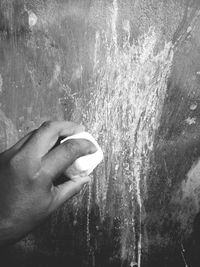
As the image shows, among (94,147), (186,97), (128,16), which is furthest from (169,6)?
(94,147)

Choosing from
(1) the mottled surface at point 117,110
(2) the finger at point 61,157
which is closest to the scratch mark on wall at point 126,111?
(1) the mottled surface at point 117,110

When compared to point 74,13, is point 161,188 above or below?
below

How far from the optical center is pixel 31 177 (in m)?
0.98

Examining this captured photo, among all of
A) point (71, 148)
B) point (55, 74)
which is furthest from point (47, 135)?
point (55, 74)

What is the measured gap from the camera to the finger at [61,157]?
39.1 inches

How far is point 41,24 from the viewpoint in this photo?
5.13 feet

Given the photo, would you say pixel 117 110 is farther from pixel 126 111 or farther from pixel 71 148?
pixel 71 148

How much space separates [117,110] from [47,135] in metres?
0.65

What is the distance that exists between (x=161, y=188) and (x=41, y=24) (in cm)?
92

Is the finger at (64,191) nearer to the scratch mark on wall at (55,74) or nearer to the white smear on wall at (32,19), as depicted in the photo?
the scratch mark on wall at (55,74)

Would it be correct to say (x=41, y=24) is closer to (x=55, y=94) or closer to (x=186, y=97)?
(x=55, y=94)

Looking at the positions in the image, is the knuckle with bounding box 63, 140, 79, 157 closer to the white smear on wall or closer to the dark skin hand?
the dark skin hand

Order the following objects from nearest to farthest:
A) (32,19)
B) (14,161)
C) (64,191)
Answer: (14,161) → (64,191) → (32,19)

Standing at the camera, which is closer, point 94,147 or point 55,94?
point 94,147
